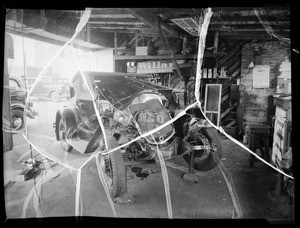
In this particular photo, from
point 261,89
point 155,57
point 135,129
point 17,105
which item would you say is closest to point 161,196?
point 135,129

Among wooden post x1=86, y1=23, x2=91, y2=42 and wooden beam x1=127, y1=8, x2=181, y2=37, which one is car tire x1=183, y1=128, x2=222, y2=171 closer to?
wooden beam x1=127, y1=8, x2=181, y2=37

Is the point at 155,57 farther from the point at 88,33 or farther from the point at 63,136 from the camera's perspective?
the point at 63,136

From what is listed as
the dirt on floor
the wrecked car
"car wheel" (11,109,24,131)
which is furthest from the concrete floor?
"car wheel" (11,109,24,131)

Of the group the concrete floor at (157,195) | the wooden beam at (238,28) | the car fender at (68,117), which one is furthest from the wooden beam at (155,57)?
the concrete floor at (157,195)

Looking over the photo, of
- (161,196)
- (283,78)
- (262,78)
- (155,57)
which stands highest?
(155,57)

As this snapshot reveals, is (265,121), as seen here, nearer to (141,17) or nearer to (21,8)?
(141,17)

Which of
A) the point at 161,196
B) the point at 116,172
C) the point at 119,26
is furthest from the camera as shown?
the point at 119,26

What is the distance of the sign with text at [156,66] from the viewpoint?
21.1ft

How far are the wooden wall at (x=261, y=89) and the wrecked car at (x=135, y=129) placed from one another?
1.66 meters

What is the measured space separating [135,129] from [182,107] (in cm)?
142

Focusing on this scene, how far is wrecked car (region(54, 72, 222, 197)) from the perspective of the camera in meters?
3.10

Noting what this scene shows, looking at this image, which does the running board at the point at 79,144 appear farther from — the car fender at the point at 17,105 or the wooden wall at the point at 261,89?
the wooden wall at the point at 261,89

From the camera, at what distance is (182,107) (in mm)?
4184

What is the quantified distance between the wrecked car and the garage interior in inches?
13.3
